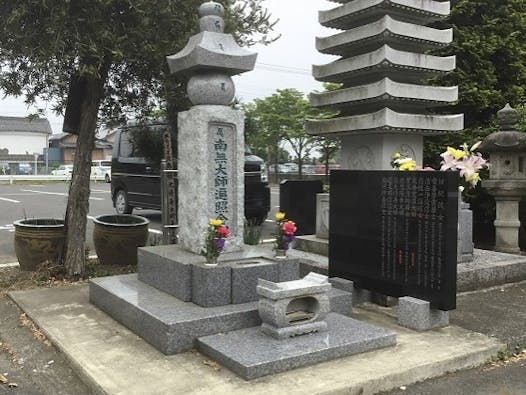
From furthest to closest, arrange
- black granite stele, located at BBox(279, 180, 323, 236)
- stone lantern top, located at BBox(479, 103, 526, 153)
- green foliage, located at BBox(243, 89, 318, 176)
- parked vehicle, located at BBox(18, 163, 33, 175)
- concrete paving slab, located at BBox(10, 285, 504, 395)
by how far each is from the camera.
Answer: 1. parked vehicle, located at BBox(18, 163, 33, 175)
2. green foliage, located at BBox(243, 89, 318, 176)
3. black granite stele, located at BBox(279, 180, 323, 236)
4. stone lantern top, located at BBox(479, 103, 526, 153)
5. concrete paving slab, located at BBox(10, 285, 504, 395)

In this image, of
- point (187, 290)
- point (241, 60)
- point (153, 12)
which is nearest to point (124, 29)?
point (153, 12)

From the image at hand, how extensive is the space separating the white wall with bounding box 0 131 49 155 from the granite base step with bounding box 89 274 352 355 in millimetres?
53963

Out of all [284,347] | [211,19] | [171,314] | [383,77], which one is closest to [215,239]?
[171,314]

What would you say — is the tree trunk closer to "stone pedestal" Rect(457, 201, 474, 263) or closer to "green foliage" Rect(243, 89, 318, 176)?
"stone pedestal" Rect(457, 201, 474, 263)

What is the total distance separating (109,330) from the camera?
15.9 ft

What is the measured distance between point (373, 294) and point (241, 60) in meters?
2.86

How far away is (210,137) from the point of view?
5328 millimetres

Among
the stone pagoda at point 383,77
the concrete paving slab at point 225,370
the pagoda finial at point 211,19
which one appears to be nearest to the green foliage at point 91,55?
the pagoda finial at point 211,19

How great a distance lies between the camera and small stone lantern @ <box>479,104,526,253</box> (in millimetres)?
8531

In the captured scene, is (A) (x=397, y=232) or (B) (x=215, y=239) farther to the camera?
(A) (x=397, y=232)

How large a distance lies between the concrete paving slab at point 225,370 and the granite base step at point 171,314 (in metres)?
0.09

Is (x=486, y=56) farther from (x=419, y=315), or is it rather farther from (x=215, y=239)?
(x=215, y=239)

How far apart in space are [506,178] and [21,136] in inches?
2120

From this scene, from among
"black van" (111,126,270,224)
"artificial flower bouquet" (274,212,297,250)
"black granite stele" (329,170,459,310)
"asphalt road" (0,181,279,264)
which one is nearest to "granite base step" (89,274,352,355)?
"black granite stele" (329,170,459,310)
